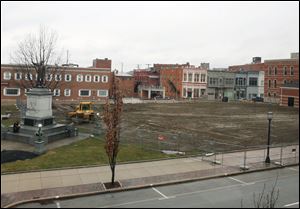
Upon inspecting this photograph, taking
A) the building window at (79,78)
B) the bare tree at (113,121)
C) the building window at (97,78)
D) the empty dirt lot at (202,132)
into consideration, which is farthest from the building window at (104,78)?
the bare tree at (113,121)

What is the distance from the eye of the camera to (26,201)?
13977 mm

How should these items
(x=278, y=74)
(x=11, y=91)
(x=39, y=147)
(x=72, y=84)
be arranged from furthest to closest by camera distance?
(x=278, y=74), (x=72, y=84), (x=11, y=91), (x=39, y=147)

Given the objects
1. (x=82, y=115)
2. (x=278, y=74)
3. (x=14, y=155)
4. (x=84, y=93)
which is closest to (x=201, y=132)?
(x=82, y=115)

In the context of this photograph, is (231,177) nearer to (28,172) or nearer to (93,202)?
(93,202)

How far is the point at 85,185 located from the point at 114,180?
1594 millimetres

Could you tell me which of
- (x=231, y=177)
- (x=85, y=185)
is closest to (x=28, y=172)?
(x=85, y=185)

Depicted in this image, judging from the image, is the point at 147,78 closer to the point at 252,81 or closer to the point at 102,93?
the point at 102,93

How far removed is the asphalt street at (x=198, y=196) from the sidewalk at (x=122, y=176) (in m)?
0.59

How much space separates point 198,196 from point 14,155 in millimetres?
11817

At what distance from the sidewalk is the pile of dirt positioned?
114 inches

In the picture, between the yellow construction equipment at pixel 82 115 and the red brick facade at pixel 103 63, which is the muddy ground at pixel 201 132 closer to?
the yellow construction equipment at pixel 82 115

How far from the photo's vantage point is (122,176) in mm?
18016

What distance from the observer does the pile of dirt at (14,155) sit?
1980 cm

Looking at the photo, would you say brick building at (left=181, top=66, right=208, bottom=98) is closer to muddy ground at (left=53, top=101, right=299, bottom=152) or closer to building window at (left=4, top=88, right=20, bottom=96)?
muddy ground at (left=53, top=101, right=299, bottom=152)
